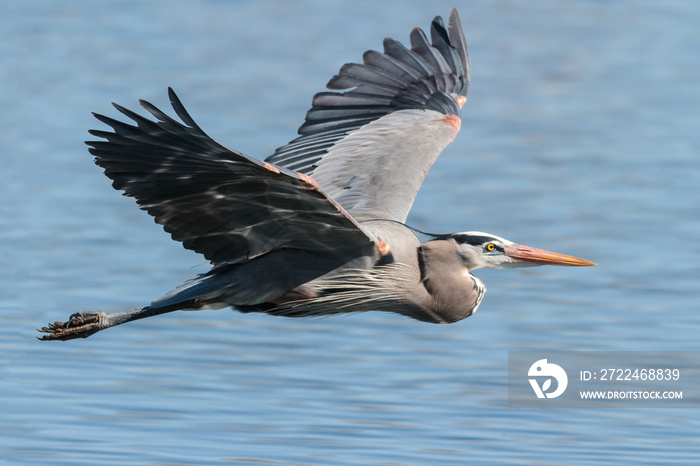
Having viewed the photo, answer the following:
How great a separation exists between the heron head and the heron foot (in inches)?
84.3

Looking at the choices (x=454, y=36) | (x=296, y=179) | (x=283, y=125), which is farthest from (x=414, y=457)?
(x=283, y=125)

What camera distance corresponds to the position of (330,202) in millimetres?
6004

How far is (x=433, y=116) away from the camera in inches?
346

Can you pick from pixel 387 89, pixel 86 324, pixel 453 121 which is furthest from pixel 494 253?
pixel 86 324

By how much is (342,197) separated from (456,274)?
3.37 ft

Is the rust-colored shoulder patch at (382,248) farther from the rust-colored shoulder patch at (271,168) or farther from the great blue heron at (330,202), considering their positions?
the rust-colored shoulder patch at (271,168)

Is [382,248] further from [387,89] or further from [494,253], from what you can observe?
[387,89]

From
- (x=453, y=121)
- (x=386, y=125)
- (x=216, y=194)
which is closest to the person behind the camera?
(x=216, y=194)

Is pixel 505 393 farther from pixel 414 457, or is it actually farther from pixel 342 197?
pixel 342 197

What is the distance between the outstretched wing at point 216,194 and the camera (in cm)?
573

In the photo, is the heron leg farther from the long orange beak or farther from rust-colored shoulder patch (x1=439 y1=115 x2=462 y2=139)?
rust-colored shoulder patch (x1=439 y1=115 x2=462 y2=139)

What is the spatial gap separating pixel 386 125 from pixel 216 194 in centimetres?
269

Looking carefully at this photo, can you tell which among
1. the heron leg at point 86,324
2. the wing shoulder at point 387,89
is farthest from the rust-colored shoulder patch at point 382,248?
the wing shoulder at point 387,89

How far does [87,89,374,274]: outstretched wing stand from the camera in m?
5.73
